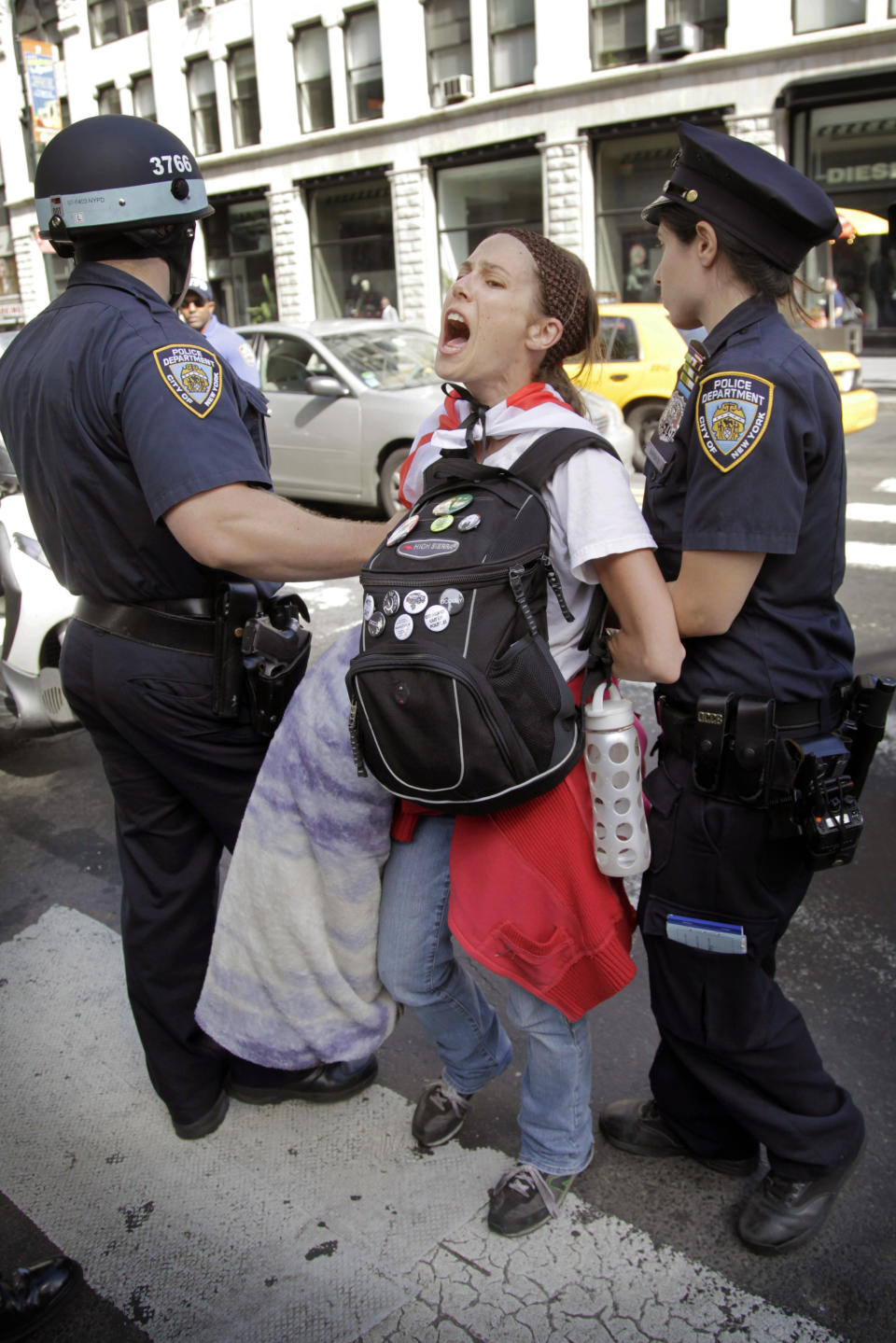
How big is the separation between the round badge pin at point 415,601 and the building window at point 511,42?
24.0m

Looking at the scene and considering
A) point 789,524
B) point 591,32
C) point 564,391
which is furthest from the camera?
point 591,32

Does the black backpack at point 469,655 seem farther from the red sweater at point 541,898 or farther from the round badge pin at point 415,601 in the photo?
the red sweater at point 541,898

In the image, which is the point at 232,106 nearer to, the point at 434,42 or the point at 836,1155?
the point at 434,42

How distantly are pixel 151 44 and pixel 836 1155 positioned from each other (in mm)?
33433

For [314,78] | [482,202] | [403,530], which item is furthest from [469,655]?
[314,78]

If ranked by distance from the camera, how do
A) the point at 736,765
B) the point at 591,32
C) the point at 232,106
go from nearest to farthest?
the point at 736,765, the point at 591,32, the point at 232,106

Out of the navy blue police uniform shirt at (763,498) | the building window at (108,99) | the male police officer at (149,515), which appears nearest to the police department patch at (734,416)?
the navy blue police uniform shirt at (763,498)

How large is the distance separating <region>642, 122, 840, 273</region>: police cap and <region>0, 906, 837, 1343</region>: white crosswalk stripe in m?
1.98

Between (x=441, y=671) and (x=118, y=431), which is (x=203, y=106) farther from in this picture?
(x=441, y=671)

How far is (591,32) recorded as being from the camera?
70.2 feet

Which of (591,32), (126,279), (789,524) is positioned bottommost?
(789,524)

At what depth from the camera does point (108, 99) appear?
31719 mm

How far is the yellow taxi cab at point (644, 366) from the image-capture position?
11352 mm

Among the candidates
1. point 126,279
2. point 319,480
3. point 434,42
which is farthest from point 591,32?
point 126,279
